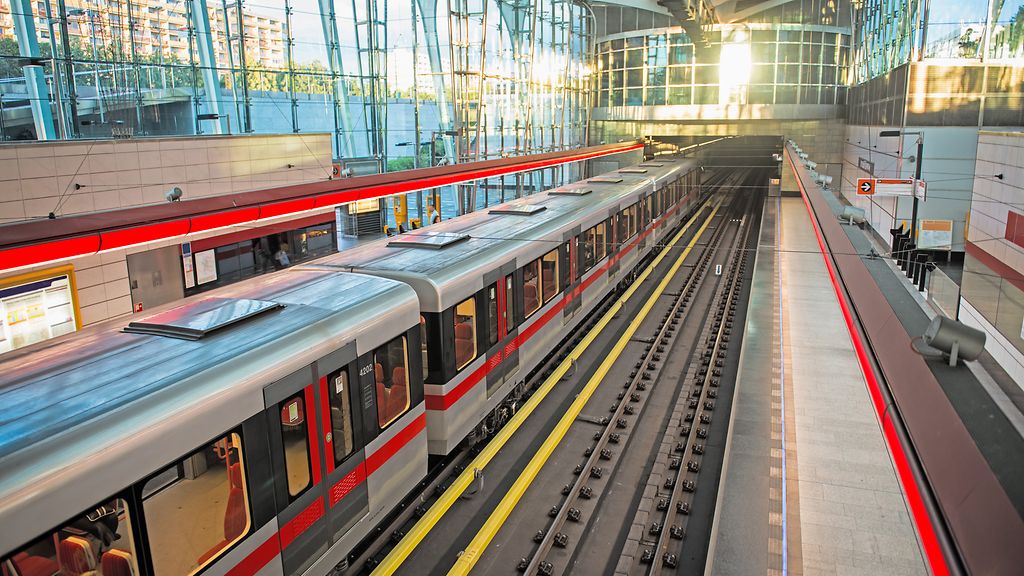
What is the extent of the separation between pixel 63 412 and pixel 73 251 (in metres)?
3.83

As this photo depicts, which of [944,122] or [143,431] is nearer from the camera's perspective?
[143,431]

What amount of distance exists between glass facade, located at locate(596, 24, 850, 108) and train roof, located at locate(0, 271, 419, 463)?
35.7 metres

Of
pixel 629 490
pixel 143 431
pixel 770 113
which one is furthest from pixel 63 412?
pixel 770 113

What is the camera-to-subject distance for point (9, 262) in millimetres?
6691

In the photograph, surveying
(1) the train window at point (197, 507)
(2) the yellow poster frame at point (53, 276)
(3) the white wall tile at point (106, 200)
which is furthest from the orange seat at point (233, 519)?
(3) the white wall tile at point (106, 200)

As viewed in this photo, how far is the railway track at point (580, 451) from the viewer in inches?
277

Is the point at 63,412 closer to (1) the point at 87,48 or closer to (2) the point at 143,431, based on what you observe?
(2) the point at 143,431

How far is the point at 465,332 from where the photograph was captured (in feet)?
27.0

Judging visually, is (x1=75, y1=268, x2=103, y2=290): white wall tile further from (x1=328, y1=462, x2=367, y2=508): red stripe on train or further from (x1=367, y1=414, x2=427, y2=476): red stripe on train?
(x1=328, y1=462, x2=367, y2=508): red stripe on train

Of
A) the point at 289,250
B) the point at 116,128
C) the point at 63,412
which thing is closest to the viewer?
the point at 63,412

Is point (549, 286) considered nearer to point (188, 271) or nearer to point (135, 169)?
point (188, 271)

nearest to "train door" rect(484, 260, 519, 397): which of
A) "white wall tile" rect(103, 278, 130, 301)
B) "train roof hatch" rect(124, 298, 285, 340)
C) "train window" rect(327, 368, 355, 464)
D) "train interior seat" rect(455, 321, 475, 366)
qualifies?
"train interior seat" rect(455, 321, 475, 366)

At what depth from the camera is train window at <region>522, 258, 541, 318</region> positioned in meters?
10.1

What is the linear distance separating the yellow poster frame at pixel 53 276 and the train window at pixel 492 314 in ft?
18.0
